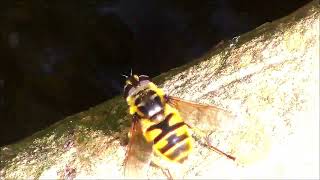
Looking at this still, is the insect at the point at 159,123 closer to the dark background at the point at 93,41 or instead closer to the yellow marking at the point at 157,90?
the yellow marking at the point at 157,90

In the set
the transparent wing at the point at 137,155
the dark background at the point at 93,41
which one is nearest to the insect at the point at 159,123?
the transparent wing at the point at 137,155

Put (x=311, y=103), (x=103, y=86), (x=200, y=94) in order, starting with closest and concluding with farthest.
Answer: (x=311, y=103)
(x=200, y=94)
(x=103, y=86)

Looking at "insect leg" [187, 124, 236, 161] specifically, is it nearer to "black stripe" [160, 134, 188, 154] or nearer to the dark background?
"black stripe" [160, 134, 188, 154]

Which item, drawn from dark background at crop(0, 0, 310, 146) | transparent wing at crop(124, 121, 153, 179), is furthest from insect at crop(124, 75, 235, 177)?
dark background at crop(0, 0, 310, 146)

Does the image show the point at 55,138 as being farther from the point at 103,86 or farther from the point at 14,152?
the point at 103,86

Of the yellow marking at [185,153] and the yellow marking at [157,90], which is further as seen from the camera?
the yellow marking at [157,90]

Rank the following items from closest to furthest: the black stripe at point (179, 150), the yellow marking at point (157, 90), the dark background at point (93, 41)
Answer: the black stripe at point (179, 150)
the yellow marking at point (157, 90)
the dark background at point (93, 41)

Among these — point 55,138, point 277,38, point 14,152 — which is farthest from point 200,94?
point 14,152
